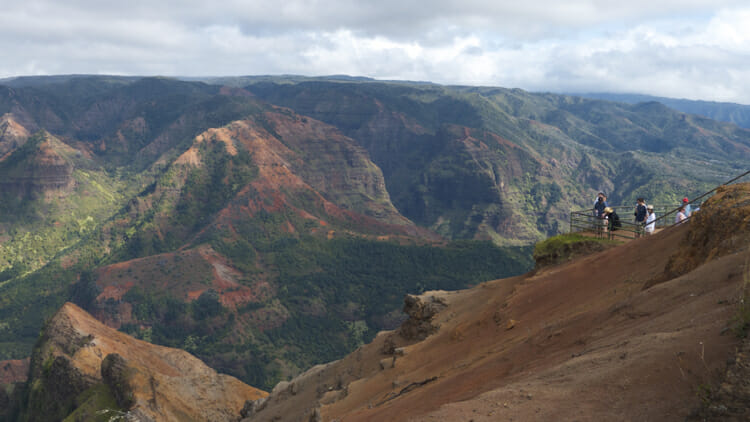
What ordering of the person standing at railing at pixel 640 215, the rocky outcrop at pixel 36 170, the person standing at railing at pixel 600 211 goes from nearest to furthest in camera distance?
the person standing at railing at pixel 640 215 < the person standing at railing at pixel 600 211 < the rocky outcrop at pixel 36 170

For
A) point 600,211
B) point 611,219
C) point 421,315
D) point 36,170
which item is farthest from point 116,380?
point 36,170

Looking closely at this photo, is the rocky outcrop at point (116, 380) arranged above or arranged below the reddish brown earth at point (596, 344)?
below

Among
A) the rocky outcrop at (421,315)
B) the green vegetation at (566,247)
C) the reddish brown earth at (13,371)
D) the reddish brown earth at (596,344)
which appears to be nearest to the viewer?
the reddish brown earth at (596,344)

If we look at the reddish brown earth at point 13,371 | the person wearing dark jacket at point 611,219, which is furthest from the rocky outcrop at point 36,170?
the person wearing dark jacket at point 611,219

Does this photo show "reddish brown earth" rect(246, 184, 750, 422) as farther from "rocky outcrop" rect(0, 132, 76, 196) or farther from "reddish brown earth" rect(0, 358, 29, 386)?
"rocky outcrop" rect(0, 132, 76, 196)

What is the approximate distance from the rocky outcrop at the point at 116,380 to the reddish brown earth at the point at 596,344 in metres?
20.8

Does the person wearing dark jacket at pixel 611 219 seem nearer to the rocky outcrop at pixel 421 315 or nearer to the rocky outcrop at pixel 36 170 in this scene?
the rocky outcrop at pixel 421 315

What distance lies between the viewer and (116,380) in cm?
4381

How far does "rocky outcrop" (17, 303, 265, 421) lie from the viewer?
42750 mm

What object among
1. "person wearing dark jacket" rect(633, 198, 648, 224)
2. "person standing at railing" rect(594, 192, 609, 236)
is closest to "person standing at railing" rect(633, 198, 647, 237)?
"person wearing dark jacket" rect(633, 198, 648, 224)

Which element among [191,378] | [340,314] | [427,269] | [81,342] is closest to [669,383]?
[191,378]

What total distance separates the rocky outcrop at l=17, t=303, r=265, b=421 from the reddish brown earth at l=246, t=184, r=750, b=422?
20.8 meters

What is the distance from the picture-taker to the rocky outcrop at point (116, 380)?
42750mm

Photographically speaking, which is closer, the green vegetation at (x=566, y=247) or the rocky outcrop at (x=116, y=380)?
the green vegetation at (x=566, y=247)
